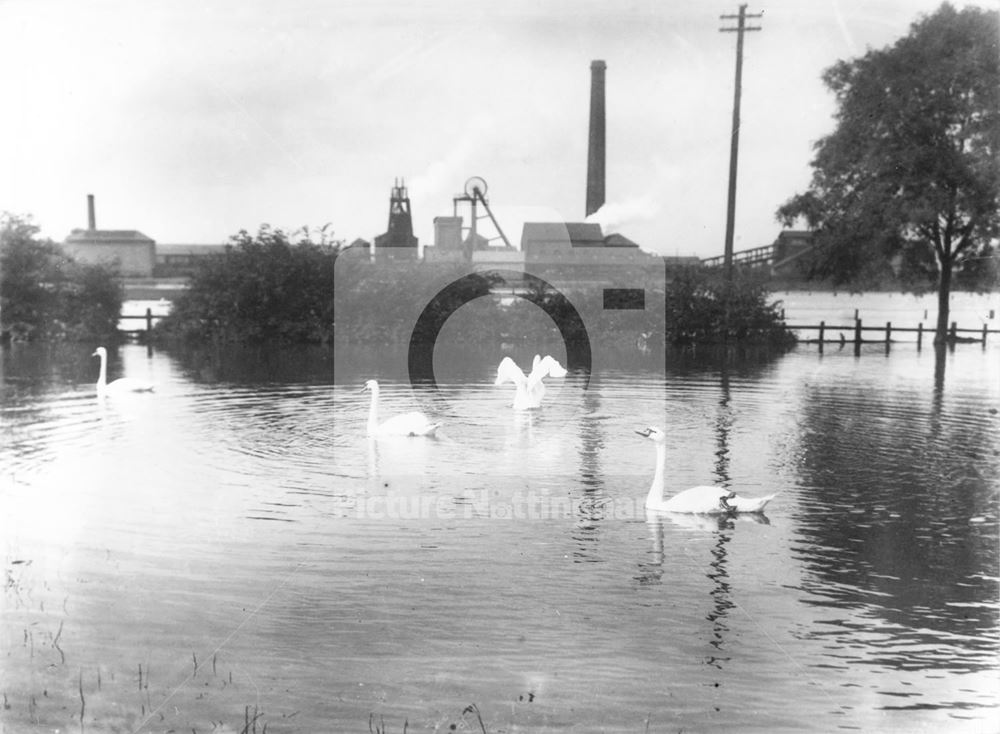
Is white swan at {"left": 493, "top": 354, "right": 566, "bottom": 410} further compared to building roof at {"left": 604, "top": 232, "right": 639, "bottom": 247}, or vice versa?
building roof at {"left": 604, "top": 232, "right": 639, "bottom": 247}

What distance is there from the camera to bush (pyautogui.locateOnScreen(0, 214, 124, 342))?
1518 inches

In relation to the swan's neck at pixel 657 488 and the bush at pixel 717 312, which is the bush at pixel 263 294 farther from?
the swan's neck at pixel 657 488

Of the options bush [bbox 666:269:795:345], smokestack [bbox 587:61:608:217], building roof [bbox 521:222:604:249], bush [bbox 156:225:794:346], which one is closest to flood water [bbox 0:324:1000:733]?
bush [bbox 156:225:794:346]

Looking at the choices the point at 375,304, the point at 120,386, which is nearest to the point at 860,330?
the point at 375,304

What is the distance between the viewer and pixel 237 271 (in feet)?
134

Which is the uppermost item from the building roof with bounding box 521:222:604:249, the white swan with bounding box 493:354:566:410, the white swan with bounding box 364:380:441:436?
the building roof with bounding box 521:222:604:249

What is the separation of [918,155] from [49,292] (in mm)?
33383

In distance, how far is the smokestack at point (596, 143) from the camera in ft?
188

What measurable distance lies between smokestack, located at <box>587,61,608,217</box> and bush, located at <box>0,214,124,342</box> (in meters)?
26.8

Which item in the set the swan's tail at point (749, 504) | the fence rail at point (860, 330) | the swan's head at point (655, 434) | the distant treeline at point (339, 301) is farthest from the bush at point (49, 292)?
the swan's tail at point (749, 504)

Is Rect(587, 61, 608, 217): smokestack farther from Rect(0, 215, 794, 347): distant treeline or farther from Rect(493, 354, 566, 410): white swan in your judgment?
Rect(493, 354, 566, 410): white swan

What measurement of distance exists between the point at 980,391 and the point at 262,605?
19.5m

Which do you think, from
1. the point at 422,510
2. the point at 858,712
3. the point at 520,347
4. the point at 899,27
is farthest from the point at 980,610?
the point at 899,27

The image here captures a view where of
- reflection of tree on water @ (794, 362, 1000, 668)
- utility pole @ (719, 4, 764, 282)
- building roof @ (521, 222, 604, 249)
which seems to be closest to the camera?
reflection of tree on water @ (794, 362, 1000, 668)
